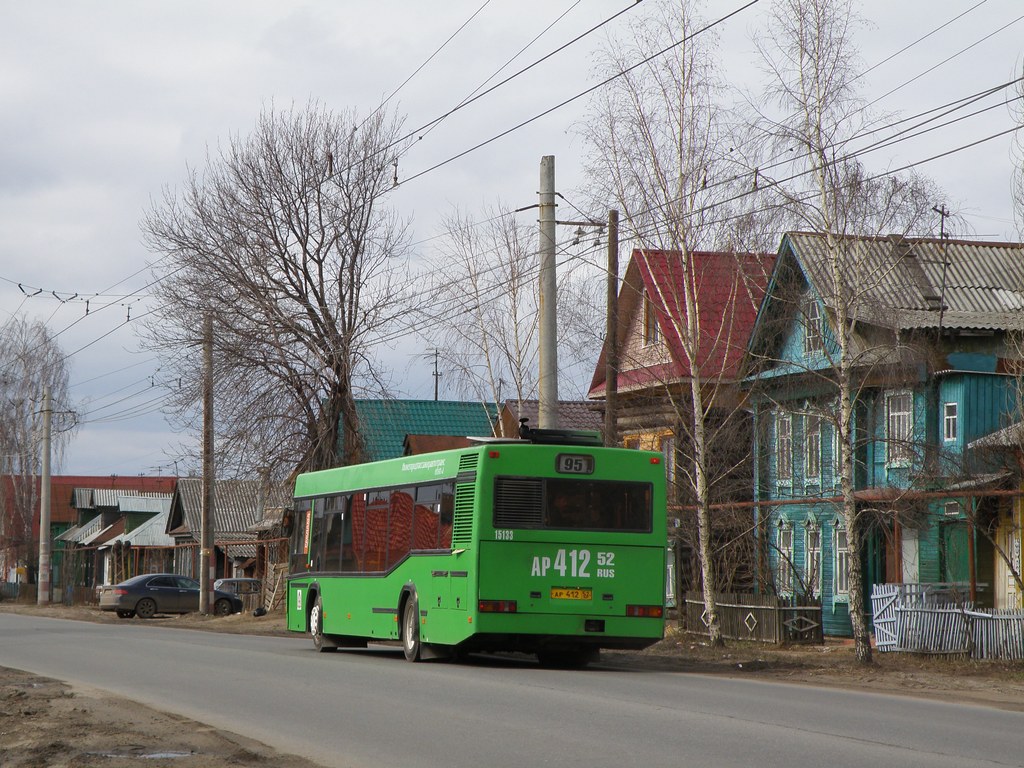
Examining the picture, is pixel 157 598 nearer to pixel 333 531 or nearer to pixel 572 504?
pixel 333 531

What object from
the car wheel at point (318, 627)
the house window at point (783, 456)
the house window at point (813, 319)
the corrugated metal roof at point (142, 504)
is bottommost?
the car wheel at point (318, 627)

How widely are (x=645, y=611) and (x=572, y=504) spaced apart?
69.6 inches

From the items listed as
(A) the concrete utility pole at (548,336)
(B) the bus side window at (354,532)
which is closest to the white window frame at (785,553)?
(A) the concrete utility pole at (548,336)

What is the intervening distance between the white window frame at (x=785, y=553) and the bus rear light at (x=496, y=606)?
1489cm

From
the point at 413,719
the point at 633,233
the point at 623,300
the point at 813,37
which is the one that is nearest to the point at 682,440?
the point at 623,300

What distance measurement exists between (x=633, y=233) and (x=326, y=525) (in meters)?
7.28

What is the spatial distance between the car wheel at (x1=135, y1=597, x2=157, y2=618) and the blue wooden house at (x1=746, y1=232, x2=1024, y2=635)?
20.8 meters

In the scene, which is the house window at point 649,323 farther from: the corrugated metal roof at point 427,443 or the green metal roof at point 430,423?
the green metal roof at point 430,423

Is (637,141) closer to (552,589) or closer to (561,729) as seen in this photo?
(552,589)

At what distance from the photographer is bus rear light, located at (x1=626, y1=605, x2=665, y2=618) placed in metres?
19.1

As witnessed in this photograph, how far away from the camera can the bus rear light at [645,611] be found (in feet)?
62.7

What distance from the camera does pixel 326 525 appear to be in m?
24.2

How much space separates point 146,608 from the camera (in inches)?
1775

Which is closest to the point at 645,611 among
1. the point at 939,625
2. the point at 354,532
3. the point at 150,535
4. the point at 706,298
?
the point at 939,625
